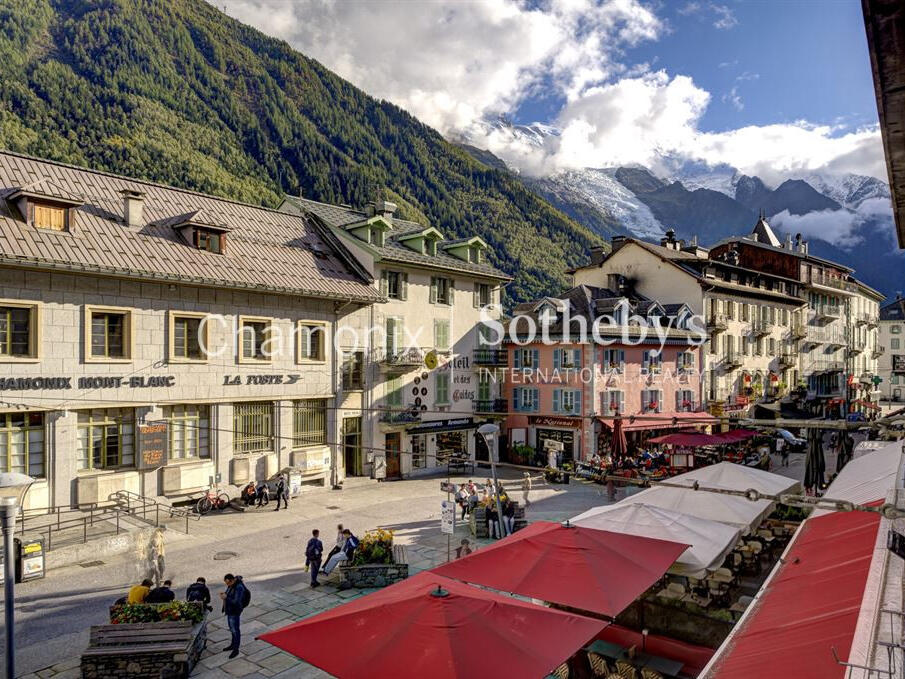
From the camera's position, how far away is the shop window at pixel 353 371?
2919 cm

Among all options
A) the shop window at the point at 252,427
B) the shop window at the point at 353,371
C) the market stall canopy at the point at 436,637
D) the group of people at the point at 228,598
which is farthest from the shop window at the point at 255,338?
the market stall canopy at the point at 436,637

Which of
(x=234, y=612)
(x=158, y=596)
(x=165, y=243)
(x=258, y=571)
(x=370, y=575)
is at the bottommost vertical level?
(x=258, y=571)

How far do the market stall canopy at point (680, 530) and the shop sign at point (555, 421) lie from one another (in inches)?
896

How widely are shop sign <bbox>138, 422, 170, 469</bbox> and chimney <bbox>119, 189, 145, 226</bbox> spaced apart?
7369mm

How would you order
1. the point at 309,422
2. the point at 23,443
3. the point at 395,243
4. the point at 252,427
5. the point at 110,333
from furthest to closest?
1. the point at 395,243
2. the point at 309,422
3. the point at 252,427
4. the point at 110,333
5. the point at 23,443

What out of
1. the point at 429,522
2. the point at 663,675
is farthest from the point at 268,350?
the point at 663,675

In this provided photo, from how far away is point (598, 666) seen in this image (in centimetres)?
1023

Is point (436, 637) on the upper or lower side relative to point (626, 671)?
upper

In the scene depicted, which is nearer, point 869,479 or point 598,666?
point 598,666

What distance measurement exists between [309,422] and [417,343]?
25.0 ft

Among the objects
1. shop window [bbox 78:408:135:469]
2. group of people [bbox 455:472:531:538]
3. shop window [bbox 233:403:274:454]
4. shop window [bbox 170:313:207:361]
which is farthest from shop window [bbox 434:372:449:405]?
shop window [bbox 78:408:135:469]

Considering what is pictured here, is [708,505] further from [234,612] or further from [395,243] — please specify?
[395,243]

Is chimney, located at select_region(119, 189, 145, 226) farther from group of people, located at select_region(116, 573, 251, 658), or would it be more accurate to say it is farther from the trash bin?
group of people, located at select_region(116, 573, 251, 658)

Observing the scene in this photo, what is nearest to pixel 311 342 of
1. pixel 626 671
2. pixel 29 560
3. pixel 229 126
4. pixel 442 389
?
pixel 442 389
